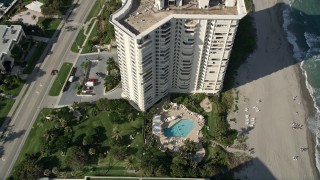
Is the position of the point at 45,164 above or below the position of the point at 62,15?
below

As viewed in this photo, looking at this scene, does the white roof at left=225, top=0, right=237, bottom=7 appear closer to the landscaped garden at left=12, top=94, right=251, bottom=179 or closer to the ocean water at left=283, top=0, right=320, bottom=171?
the landscaped garden at left=12, top=94, right=251, bottom=179

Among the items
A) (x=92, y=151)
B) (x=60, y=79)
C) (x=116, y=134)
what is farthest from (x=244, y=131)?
(x=60, y=79)

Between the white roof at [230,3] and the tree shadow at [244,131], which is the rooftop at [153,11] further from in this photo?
the tree shadow at [244,131]

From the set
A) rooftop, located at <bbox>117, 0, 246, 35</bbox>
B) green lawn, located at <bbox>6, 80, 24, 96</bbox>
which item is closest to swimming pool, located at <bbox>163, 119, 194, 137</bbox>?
rooftop, located at <bbox>117, 0, 246, 35</bbox>

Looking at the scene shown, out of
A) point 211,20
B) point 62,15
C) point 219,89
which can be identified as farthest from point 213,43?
point 62,15

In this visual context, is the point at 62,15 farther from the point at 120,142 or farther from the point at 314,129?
the point at 314,129
